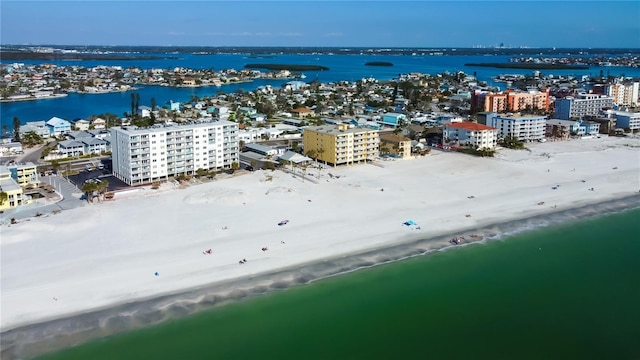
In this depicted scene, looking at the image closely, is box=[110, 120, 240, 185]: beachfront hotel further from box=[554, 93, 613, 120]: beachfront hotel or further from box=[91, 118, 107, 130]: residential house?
box=[554, 93, 613, 120]: beachfront hotel

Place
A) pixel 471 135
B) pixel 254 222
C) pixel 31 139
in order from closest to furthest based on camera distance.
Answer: pixel 254 222 → pixel 471 135 → pixel 31 139

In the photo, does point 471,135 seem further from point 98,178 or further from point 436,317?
point 98,178

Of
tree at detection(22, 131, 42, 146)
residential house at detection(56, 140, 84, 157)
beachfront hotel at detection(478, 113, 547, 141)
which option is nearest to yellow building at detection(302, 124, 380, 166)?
beachfront hotel at detection(478, 113, 547, 141)

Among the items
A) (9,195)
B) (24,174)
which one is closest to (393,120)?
(24,174)

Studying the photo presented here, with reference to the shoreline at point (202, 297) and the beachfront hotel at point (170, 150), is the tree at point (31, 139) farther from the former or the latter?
the shoreline at point (202, 297)

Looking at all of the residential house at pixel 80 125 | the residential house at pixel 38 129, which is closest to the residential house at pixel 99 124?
the residential house at pixel 80 125

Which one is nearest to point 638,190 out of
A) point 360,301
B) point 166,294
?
point 360,301
